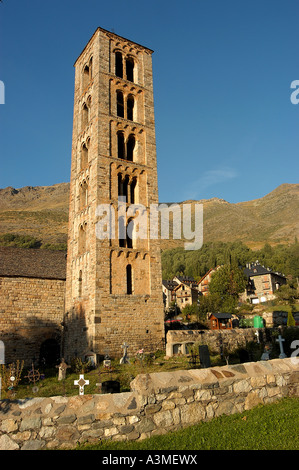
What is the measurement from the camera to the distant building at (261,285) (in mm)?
67938

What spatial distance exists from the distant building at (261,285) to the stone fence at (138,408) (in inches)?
2472

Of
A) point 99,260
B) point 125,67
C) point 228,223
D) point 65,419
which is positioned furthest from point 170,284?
point 228,223

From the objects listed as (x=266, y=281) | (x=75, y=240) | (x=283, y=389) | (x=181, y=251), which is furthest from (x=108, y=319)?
(x=181, y=251)

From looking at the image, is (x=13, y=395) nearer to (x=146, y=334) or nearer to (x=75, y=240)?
(x=146, y=334)

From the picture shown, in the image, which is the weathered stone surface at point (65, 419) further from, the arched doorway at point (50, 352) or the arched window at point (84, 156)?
the arched window at point (84, 156)

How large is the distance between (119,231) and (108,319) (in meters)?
6.02

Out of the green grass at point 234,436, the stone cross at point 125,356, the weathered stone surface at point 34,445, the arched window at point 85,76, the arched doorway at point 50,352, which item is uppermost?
the arched window at point 85,76

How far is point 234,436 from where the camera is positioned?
568cm

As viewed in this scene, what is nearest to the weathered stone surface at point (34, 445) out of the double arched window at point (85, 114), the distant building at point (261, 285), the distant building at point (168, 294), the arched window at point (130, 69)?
the double arched window at point (85, 114)

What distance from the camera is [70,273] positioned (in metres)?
24.3

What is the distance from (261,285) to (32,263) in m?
57.0

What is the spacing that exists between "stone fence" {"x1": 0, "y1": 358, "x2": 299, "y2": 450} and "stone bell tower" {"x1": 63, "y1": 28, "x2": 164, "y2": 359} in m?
13.2

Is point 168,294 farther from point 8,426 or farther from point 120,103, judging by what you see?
point 8,426

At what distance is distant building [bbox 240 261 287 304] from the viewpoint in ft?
223
